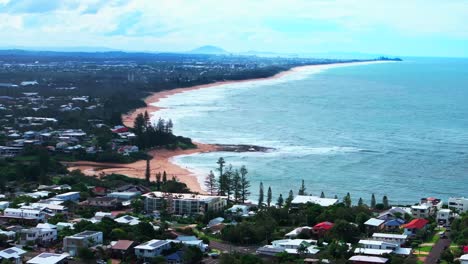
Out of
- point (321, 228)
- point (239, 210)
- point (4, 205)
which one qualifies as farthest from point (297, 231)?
point (4, 205)

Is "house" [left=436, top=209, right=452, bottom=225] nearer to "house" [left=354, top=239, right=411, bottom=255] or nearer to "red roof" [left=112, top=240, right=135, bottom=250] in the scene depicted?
"house" [left=354, top=239, right=411, bottom=255]

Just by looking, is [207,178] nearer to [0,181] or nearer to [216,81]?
[0,181]

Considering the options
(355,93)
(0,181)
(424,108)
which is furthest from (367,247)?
(355,93)

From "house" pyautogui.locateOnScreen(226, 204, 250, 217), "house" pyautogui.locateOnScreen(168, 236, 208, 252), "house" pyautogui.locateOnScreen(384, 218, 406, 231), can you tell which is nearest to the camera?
"house" pyautogui.locateOnScreen(168, 236, 208, 252)

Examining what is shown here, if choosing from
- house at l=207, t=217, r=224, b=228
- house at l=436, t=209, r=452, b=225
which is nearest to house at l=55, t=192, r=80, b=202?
house at l=207, t=217, r=224, b=228

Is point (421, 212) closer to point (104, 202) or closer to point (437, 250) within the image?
point (437, 250)

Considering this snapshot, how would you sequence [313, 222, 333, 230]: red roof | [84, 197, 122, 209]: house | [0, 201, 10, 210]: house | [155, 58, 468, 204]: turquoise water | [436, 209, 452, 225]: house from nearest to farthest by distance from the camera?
[313, 222, 333, 230]: red roof < [436, 209, 452, 225]: house < [0, 201, 10, 210]: house < [84, 197, 122, 209]: house < [155, 58, 468, 204]: turquoise water

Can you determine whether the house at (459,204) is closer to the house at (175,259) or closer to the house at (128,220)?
the house at (128,220)
